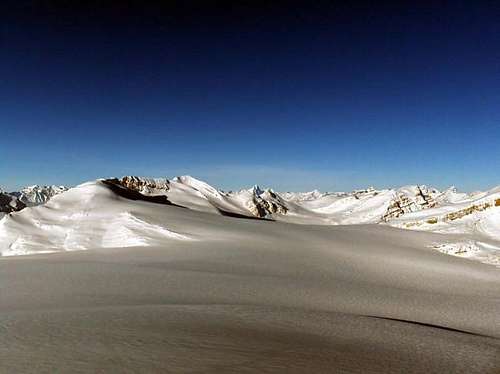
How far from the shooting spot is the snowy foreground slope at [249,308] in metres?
4.51

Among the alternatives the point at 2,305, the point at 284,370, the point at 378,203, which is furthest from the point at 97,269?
the point at 378,203

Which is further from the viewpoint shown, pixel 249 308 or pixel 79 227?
pixel 79 227

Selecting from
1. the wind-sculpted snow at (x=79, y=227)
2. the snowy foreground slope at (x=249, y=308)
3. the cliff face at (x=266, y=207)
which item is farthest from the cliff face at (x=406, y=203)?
the snowy foreground slope at (x=249, y=308)

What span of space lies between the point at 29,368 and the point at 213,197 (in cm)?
10570

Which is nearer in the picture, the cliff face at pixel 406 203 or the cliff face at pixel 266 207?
the cliff face at pixel 406 203

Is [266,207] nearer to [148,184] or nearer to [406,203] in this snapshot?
[406,203]

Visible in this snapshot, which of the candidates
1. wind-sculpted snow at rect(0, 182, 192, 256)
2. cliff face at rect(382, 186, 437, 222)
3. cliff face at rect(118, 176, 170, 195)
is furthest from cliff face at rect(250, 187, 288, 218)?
wind-sculpted snow at rect(0, 182, 192, 256)

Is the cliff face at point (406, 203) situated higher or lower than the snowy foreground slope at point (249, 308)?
higher

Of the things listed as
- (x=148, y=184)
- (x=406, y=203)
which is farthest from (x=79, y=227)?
(x=406, y=203)

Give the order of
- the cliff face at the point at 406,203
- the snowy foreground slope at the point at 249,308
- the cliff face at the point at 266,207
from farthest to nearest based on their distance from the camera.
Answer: the cliff face at the point at 266,207 < the cliff face at the point at 406,203 < the snowy foreground slope at the point at 249,308

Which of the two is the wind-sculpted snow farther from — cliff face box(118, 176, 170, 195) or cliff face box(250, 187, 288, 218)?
cliff face box(250, 187, 288, 218)

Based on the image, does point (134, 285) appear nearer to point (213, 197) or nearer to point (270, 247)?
point (270, 247)

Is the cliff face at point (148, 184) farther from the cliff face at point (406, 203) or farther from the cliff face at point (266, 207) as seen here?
the cliff face at point (406, 203)

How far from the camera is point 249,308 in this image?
7297mm
